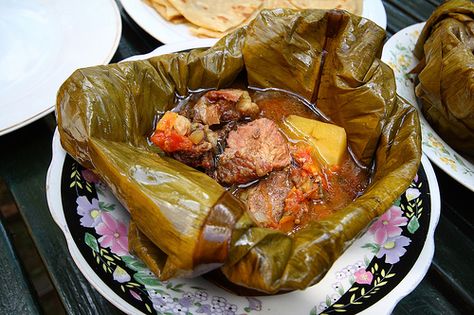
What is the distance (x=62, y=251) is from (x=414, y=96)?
159cm

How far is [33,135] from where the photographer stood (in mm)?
1627

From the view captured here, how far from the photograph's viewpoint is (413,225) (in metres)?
1.25

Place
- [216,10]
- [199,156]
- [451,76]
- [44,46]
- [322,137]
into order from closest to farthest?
[199,156] < [322,137] < [451,76] < [44,46] < [216,10]

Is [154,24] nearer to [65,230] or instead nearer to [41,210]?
[41,210]

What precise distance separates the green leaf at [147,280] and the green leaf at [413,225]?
708 mm

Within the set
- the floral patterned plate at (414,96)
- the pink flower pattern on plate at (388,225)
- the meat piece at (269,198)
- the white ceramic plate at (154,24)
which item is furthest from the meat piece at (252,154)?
the white ceramic plate at (154,24)

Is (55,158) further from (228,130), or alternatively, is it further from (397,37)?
(397,37)

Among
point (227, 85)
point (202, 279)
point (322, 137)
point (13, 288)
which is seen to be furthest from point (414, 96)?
point (13, 288)

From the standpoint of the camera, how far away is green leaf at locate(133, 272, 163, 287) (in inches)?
42.7

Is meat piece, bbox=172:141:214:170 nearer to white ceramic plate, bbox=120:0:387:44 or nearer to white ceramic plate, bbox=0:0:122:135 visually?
white ceramic plate, bbox=0:0:122:135

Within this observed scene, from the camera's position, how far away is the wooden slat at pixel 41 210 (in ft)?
4.17

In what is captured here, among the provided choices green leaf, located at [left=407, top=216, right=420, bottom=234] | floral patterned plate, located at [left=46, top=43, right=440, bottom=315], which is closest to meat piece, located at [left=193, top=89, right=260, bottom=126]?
floral patterned plate, located at [left=46, top=43, right=440, bottom=315]

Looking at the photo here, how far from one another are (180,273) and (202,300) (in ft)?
0.44

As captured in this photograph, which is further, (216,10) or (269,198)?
(216,10)
